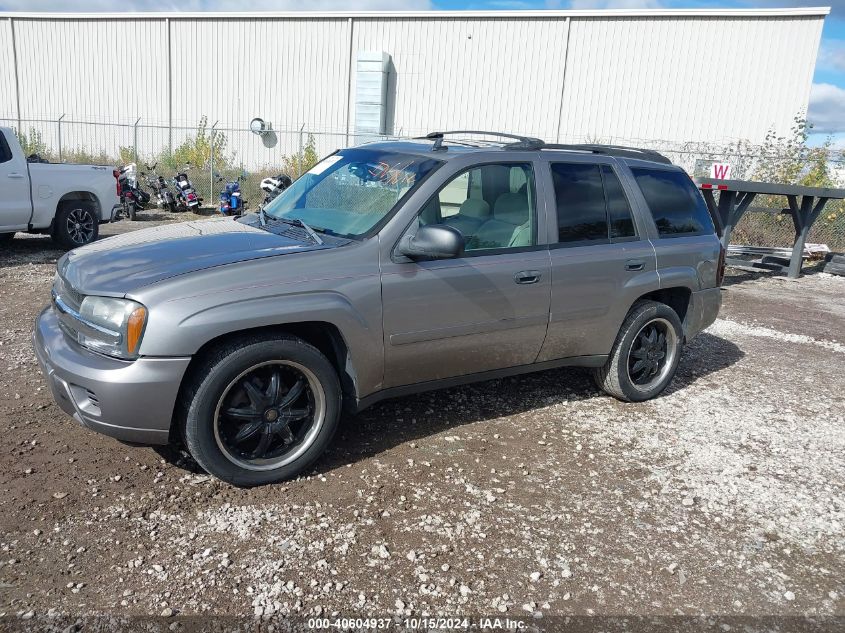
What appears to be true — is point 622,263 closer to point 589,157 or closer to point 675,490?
point 589,157

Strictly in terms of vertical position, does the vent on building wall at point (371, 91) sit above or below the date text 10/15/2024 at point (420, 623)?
above

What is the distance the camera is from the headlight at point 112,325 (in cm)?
324

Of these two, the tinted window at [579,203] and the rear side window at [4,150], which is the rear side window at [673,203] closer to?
the tinted window at [579,203]

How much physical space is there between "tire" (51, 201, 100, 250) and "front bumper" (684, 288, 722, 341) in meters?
9.03

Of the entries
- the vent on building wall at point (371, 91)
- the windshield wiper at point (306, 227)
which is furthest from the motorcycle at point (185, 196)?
the windshield wiper at point (306, 227)

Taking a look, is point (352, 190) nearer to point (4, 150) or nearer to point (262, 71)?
point (4, 150)

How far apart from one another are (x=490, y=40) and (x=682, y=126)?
252 inches

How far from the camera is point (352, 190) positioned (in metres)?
4.33

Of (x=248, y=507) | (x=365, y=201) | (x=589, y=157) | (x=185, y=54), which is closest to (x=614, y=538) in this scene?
(x=248, y=507)

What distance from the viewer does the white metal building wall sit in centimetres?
1950

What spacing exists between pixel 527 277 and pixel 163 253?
7.12 ft

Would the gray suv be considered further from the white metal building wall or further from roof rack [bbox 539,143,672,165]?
the white metal building wall

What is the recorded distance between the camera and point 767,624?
2.92 metres

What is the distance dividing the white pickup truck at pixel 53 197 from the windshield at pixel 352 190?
22.5 ft
